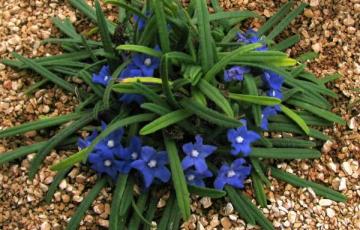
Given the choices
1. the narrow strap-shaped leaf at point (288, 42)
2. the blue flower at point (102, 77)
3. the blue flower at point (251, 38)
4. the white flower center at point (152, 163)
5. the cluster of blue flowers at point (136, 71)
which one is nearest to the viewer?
the white flower center at point (152, 163)

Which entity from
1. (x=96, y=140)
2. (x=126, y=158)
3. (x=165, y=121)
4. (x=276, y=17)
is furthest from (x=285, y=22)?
(x=96, y=140)

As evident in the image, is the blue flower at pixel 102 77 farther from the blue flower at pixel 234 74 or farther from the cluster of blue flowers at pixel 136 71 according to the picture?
the blue flower at pixel 234 74

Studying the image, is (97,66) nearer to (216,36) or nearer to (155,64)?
(155,64)

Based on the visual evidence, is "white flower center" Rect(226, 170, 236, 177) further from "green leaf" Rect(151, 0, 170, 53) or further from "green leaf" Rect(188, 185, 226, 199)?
"green leaf" Rect(151, 0, 170, 53)

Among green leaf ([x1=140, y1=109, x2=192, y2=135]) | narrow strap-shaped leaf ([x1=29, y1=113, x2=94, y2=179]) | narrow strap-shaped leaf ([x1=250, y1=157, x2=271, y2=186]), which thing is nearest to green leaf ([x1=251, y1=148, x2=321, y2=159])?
narrow strap-shaped leaf ([x1=250, y1=157, x2=271, y2=186])

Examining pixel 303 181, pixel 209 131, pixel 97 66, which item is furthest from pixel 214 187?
pixel 97 66

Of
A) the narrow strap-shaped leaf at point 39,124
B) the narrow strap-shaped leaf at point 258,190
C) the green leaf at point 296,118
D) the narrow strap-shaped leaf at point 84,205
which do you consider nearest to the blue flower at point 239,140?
the narrow strap-shaped leaf at point 258,190
